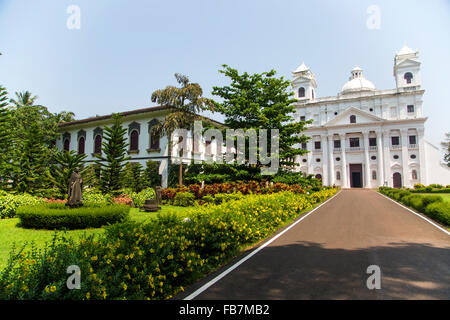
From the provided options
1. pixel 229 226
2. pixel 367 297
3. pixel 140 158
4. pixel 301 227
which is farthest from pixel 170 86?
pixel 367 297

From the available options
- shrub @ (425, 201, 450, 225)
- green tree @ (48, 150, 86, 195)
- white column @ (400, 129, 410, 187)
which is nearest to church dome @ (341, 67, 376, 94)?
white column @ (400, 129, 410, 187)

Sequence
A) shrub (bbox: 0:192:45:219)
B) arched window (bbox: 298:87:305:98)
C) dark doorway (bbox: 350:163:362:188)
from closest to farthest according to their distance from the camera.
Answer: shrub (bbox: 0:192:45:219) → dark doorway (bbox: 350:163:362:188) → arched window (bbox: 298:87:305:98)

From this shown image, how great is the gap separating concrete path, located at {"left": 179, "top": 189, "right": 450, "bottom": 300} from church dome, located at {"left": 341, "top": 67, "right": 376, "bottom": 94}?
2125 inches

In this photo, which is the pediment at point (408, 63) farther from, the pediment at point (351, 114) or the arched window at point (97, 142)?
the arched window at point (97, 142)

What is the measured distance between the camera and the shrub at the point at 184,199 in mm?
17688

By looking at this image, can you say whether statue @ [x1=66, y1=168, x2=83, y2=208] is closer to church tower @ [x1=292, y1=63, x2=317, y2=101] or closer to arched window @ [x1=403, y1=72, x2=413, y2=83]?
church tower @ [x1=292, y1=63, x2=317, y2=101]

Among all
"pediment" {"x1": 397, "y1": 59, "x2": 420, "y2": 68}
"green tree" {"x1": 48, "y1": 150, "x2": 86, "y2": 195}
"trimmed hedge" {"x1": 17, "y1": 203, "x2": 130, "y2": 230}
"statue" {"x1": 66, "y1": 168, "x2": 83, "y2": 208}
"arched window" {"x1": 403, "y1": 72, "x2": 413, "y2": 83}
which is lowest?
"trimmed hedge" {"x1": 17, "y1": 203, "x2": 130, "y2": 230}

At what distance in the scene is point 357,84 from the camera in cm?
5725

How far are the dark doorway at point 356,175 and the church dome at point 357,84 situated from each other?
16.4 metres

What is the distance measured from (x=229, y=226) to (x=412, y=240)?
563 cm

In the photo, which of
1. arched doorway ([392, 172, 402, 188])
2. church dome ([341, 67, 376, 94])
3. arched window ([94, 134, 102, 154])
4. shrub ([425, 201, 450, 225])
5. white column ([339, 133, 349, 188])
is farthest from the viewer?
church dome ([341, 67, 376, 94])

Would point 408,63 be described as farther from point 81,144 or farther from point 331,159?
point 81,144

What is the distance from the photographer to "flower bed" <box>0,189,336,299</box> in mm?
3166
